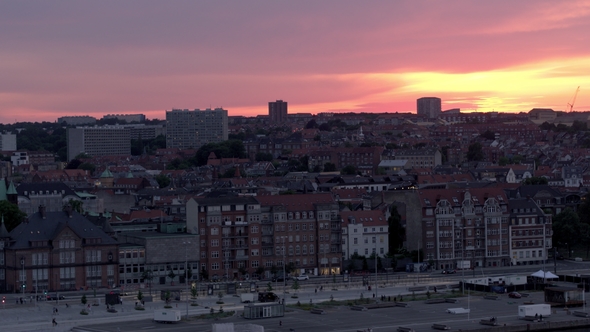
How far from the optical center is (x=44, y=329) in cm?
5878

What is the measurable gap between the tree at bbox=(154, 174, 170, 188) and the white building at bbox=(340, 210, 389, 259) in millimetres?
77772

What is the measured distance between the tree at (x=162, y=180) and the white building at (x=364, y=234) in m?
77.8

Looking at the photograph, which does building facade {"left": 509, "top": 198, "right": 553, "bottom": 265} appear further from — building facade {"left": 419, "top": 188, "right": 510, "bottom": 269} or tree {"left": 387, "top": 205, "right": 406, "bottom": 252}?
tree {"left": 387, "top": 205, "right": 406, "bottom": 252}

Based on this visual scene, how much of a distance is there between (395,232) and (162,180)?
84.1 m

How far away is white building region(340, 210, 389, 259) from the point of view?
8606 cm

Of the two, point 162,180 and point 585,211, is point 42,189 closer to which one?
point 162,180

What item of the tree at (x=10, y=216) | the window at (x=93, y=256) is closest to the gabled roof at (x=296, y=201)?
the window at (x=93, y=256)

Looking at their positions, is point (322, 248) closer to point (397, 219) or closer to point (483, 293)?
point (397, 219)

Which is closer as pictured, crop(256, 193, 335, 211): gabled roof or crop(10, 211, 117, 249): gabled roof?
crop(10, 211, 117, 249): gabled roof

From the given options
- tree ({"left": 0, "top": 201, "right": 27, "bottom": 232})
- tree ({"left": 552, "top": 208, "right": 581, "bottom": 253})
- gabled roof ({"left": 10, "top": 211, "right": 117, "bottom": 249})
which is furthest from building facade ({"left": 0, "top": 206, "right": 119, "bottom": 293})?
tree ({"left": 552, "top": 208, "right": 581, "bottom": 253})

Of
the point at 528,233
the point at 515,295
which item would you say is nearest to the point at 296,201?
the point at 528,233

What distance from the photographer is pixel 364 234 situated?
8669 centimetres

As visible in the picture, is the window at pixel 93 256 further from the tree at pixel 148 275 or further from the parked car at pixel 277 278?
the parked car at pixel 277 278

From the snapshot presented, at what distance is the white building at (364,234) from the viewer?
86.1 m
